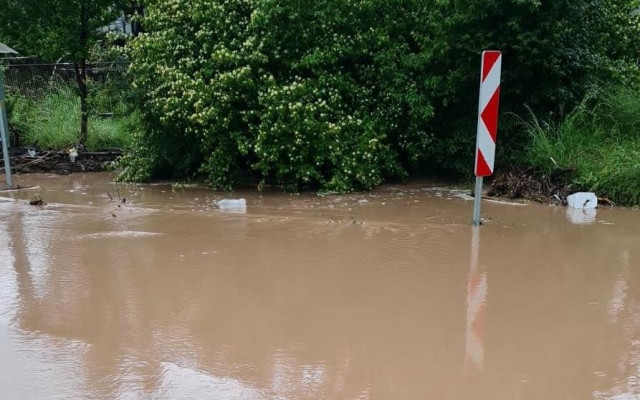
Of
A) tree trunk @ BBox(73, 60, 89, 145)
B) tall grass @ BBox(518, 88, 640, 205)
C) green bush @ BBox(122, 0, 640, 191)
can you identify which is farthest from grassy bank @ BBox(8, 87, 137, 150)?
tall grass @ BBox(518, 88, 640, 205)

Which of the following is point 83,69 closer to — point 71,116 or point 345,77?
point 71,116

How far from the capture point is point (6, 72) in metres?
17.0

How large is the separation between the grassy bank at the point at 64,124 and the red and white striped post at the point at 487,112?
A: 8327 mm

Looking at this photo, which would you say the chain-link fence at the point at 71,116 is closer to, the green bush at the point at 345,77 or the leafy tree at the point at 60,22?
the leafy tree at the point at 60,22

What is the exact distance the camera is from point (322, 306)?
4445 mm

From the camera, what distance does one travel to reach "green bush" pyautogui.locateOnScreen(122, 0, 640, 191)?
8.59 metres

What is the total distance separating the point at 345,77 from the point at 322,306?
563cm

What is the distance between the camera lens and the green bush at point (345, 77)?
8586 millimetres

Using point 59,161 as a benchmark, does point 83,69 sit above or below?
above

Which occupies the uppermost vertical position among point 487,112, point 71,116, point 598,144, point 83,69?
point 83,69

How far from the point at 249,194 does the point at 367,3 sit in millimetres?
3376

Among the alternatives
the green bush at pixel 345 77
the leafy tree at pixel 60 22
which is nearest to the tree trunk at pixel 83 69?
the leafy tree at pixel 60 22

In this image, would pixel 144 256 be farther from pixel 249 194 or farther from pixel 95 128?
pixel 95 128

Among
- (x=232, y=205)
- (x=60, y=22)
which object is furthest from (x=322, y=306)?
(x=60, y=22)
